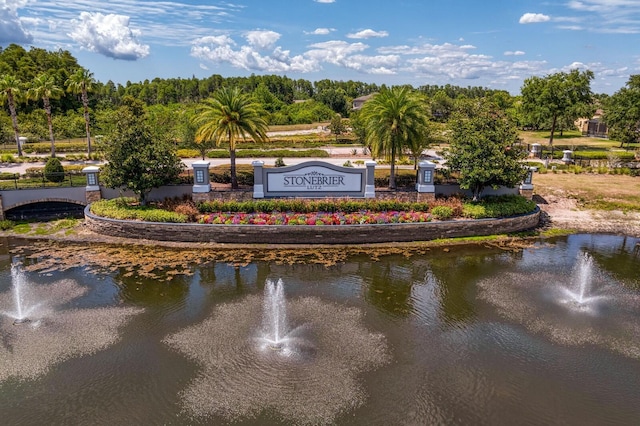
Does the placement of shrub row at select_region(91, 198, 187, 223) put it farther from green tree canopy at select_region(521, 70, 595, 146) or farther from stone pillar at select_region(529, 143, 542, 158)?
green tree canopy at select_region(521, 70, 595, 146)

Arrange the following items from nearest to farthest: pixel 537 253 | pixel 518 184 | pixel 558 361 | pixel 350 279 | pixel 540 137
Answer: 1. pixel 558 361
2. pixel 350 279
3. pixel 537 253
4. pixel 518 184
5. pixel 540 137

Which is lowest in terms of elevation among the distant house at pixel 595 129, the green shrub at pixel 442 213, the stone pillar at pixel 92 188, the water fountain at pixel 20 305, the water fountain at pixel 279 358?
the water fountain at pixel 279 358

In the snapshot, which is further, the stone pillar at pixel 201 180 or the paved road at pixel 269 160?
the paved road at pixel 269 160

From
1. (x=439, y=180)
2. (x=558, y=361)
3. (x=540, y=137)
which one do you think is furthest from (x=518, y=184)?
(x=540, y=137)

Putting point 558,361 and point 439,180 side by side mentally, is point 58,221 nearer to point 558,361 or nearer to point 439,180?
point 439,180

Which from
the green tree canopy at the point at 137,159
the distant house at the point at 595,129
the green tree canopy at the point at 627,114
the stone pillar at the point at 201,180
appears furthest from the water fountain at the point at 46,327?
the distant house at the point at 595,129

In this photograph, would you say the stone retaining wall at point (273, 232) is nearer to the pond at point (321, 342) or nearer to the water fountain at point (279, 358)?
the pond at point (321, 342)

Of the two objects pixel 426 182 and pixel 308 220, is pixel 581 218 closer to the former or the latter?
pixel 426 182
